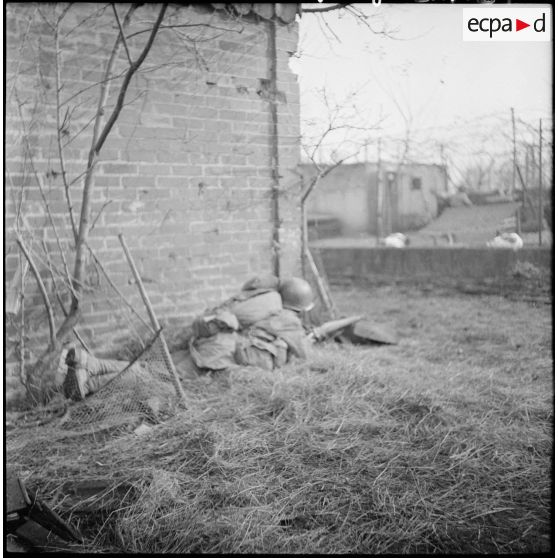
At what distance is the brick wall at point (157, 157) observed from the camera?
4250 millimetres


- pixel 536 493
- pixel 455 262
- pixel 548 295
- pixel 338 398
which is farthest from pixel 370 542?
pixel 455 262

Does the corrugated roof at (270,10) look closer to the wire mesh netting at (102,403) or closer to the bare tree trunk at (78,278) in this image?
the bare tree trunk at (78,278)

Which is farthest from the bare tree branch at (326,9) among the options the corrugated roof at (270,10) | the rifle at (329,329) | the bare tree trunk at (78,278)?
the rifle at (329,329)

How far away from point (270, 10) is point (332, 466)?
14.1ft

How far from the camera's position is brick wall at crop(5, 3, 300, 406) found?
4250 millimetres

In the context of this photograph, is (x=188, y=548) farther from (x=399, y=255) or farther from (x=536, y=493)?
(x=399, y=255)

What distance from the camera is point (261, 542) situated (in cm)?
239

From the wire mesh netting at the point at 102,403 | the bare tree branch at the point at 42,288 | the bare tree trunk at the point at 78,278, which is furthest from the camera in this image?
the bare tree trunk at the point at 78,278

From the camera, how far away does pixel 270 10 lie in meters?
5.32

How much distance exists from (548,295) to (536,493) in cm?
573

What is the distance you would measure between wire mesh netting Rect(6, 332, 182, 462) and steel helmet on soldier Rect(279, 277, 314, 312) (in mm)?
1519

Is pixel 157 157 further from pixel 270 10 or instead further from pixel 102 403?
pixel 102 403

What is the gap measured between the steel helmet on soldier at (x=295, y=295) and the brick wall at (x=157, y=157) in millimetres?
355

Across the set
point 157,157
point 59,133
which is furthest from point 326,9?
point 59,133
